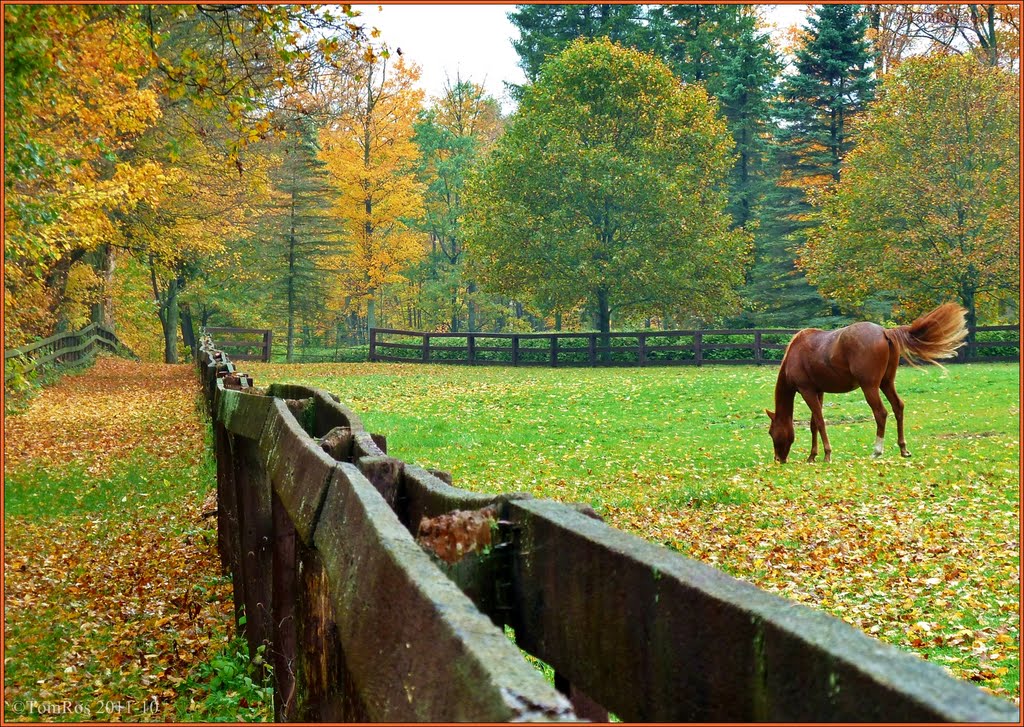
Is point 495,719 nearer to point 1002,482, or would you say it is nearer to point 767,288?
point 1002,482

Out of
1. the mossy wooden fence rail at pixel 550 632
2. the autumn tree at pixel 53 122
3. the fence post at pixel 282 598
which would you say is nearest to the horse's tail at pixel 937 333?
the fence post at pixel 282 598

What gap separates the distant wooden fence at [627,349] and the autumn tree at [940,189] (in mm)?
1884

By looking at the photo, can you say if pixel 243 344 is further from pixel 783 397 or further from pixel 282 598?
pixel 282 598

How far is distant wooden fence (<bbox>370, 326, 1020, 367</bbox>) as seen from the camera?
30.5 metres

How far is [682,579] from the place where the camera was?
5.42 feet

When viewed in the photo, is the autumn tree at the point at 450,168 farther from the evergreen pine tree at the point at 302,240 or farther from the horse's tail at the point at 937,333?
the horse's tail at the point at 937,333

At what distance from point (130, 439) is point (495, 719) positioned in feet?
45.3

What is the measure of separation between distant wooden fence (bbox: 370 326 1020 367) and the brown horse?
20.1 meters

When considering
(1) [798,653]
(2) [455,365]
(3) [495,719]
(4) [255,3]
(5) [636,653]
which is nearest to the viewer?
(3) [495,719]

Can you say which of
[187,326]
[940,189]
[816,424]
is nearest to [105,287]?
[187,326]

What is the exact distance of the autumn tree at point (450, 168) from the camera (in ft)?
168

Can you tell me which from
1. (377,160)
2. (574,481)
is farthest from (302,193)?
(574,481)

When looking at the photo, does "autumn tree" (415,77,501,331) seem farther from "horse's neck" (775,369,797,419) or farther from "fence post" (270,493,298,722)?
"fence post" (270,493,298,722)

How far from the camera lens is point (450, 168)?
4928cm
